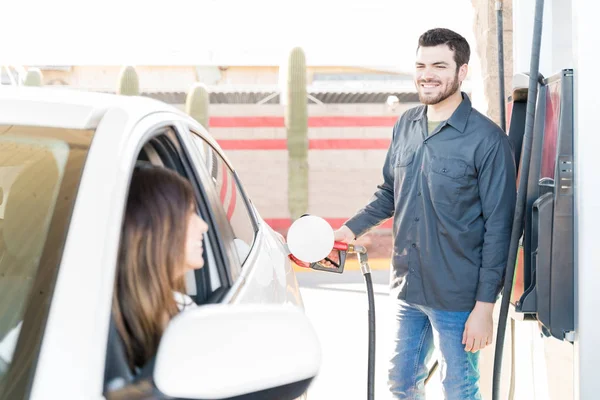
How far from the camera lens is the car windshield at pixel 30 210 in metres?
1.54

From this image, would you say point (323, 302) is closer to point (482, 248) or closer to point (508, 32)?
point (508, 32)

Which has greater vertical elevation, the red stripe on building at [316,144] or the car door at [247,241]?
the red stripe on building at [316,144]

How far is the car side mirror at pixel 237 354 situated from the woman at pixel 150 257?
0.31 m

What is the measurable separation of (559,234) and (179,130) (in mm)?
1289

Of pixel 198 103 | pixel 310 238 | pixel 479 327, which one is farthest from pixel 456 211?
pixel 198 103

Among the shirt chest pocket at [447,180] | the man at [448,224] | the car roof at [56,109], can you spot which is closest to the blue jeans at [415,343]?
the man at [448,224]

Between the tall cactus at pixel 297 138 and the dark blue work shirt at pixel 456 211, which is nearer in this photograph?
the dark blue work shirt at pixel 456 211

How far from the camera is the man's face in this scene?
319 cm

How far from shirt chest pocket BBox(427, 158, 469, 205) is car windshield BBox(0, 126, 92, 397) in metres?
1.69

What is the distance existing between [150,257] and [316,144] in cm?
1934

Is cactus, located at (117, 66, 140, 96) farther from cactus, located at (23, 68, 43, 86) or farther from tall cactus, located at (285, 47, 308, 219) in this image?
tall cactus, located at (285, 47, 308, 219)

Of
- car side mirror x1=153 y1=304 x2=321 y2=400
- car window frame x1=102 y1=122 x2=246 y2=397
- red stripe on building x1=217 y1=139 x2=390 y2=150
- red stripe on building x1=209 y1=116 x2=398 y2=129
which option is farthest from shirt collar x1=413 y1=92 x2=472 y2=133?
red stripe on building x1=209 y1=116 x2=398 y2=129

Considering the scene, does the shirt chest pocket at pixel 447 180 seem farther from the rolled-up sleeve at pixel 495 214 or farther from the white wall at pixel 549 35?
the white wall at pixel 549 35

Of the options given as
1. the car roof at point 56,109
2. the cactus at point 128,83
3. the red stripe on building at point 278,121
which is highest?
the cactus at point 128,83
